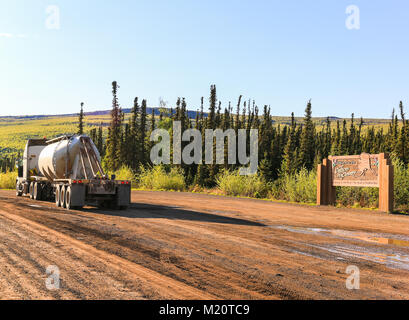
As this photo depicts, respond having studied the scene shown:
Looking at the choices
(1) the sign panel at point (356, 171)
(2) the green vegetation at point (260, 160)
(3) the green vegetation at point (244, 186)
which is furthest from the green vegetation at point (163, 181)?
(1) the sign panel at point (356, 171)

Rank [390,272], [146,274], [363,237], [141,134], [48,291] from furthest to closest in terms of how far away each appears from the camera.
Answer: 1. [141,134]
2. [363,237]
3. [390,272]
4. [146,274]
5. [48,291]

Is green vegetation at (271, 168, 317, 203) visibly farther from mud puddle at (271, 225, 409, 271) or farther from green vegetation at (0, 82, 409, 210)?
mud puddle at (271, 225, 409, 271)

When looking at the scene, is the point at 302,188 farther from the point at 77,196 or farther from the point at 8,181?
the point at 8,181

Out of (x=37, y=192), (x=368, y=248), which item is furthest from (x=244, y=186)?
(x=368, y=248)

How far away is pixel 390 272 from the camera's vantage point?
22.6 ft

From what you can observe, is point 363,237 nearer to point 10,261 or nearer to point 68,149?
point 10,261

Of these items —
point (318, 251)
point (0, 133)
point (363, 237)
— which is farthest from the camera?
point (0, 133)

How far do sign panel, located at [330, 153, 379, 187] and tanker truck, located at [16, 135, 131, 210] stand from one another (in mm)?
10080

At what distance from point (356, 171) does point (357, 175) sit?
0.20 meters

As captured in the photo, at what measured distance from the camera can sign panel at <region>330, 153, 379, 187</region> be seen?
1819cm

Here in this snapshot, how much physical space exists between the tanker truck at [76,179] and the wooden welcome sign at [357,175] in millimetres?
9871

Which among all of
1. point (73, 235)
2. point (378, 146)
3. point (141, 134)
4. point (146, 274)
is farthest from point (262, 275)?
point (378, 146)

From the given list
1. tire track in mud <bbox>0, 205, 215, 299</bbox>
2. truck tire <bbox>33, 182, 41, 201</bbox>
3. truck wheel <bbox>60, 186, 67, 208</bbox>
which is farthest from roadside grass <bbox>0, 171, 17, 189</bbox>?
tire track in mud <bbox>0, 205, 215, 299</bbox>
